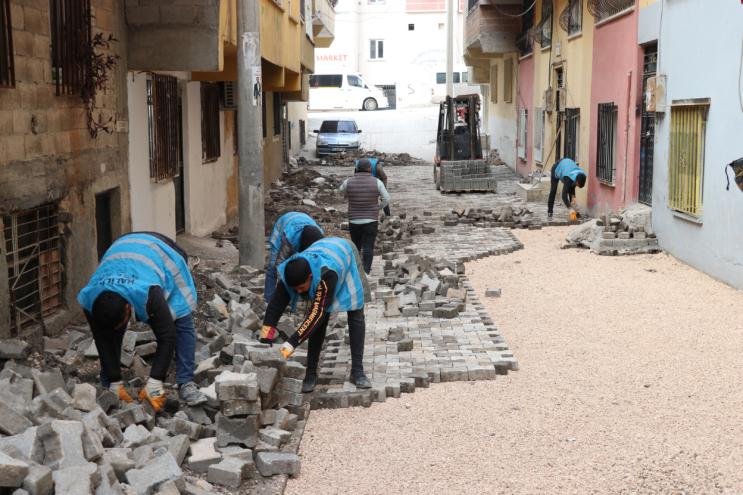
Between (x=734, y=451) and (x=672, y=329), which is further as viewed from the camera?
(x=672, y=329)

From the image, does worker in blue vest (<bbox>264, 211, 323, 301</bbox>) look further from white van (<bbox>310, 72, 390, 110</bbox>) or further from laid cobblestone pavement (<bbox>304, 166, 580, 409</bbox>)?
white van (<bbox>310, 72, 390, 110</bbox>)

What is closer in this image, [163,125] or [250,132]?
[250,132]

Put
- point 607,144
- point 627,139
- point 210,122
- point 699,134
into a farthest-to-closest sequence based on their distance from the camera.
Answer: point 607,144 → point 210,122 → point 627,139 → point 699,134

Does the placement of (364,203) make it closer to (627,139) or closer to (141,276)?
(141,276)

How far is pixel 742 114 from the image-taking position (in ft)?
28.6

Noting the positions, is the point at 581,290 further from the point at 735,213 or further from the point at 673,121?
the point at 673,121

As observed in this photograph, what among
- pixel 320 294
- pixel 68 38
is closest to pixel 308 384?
pixel 320 294

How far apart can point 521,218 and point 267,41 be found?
6.19 m

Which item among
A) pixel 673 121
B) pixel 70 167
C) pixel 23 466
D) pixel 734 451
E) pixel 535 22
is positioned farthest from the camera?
pixel 535 22

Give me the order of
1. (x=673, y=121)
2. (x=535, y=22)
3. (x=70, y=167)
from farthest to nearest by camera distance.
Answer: (x=535, y=22) < (x=673, y=121) < (x=70, y=167)

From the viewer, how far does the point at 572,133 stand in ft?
56.9

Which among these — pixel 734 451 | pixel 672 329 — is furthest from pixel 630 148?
pixel 734 451

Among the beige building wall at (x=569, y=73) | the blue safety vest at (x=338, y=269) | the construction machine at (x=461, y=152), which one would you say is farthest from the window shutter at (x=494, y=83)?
the blue safety vest at (x=338, y=269)

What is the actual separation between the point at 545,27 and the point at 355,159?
1164cm
